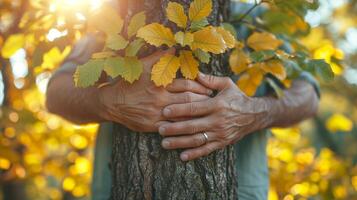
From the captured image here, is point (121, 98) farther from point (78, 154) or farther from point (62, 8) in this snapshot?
point (78, 154)

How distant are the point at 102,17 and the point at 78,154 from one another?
2.47 metres

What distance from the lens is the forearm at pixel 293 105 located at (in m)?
2.02

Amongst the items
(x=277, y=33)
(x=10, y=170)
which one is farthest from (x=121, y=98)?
(x=10, y=170)

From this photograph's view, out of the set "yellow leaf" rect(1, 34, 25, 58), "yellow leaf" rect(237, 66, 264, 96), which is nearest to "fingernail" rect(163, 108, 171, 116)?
"yellow leaf" rect(237, 66, 264, 96)

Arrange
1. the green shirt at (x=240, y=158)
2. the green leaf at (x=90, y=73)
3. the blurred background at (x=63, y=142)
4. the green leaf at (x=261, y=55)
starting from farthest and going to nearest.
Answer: the blurred background at (x=63, y=142), the green shirt at (x=240, y=158), the green leaf at (x=261, y=55), the green leaf at (x=90, y=73)

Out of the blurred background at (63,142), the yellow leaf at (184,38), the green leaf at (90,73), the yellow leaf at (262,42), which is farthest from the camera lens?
the blurred background at (63,142)

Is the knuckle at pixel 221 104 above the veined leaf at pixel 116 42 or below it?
below

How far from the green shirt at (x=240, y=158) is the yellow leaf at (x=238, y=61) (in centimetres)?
45

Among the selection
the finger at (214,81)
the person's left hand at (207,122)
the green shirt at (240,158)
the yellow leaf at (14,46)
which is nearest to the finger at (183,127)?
the person's left hand at (207,122)

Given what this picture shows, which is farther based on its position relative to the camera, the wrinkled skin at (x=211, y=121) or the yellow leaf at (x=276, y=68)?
the yellow leaf at (x=276, y=68)

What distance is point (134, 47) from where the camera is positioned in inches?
58.8

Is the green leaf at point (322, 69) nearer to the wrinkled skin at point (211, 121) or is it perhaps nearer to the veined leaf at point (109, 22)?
the wrinkled skin at point (211, 121)

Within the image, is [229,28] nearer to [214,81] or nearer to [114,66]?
[214,81]

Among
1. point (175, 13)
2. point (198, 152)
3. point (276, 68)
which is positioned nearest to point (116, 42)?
point (175, 13)
